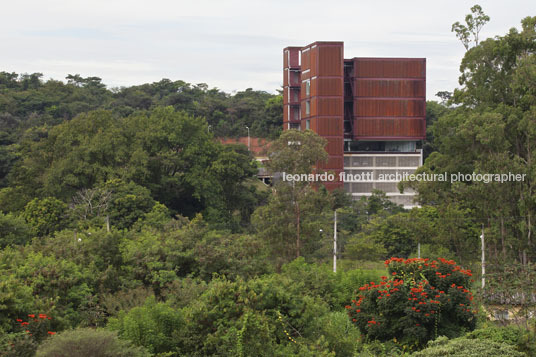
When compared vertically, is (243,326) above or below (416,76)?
below

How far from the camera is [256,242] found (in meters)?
22.7

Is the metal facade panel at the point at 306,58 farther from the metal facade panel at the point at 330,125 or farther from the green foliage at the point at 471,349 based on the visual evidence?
the green foliage at the point at 471,349

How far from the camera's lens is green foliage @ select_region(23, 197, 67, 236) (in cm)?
3784

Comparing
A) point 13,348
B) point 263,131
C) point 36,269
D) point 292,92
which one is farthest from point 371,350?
point 263,131

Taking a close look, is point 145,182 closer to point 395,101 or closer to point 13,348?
point 395,101

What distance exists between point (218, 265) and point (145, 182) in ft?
86.7

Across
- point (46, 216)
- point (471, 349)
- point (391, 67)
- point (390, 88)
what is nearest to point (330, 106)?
point (390, 88)

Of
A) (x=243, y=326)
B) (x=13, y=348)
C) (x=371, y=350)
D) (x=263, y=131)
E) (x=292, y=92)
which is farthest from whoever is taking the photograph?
(x=263, y=131)

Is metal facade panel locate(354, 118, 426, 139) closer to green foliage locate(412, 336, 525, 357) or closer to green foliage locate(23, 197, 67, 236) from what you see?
green foliage locate(23, 197, 67, 236)

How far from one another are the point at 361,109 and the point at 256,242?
39807 millimetres

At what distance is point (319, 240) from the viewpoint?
34938 millimetres

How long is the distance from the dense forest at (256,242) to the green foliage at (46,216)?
0.08 metres

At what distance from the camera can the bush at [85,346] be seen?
9.89 metres

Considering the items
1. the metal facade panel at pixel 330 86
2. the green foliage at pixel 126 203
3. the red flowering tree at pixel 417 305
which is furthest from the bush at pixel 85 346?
the metal facade panel at pixel 330 86
